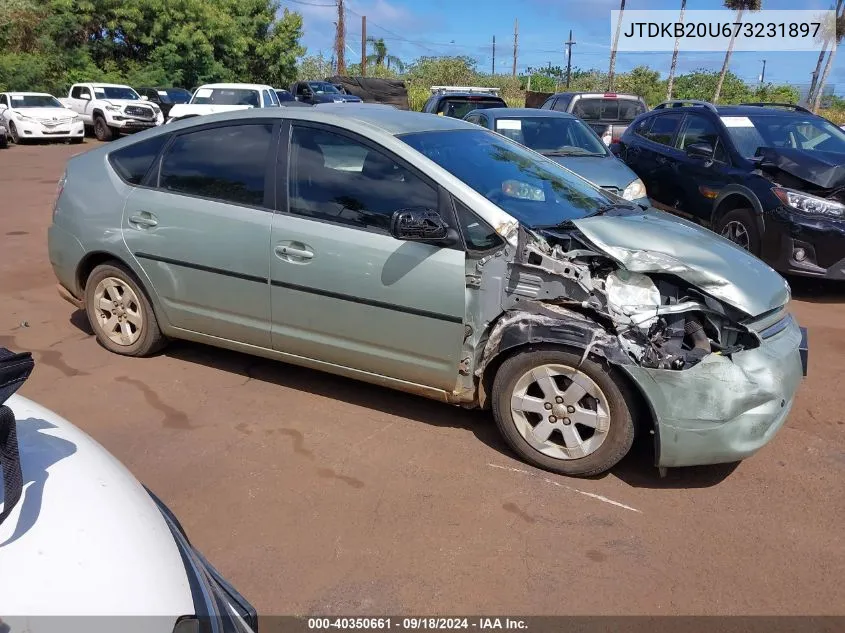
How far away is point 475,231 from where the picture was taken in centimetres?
379

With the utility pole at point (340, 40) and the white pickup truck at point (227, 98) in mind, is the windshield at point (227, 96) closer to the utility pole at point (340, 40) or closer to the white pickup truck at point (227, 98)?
the white pickup truck at point (227, 98)

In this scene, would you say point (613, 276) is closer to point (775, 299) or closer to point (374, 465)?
point (775, 299)

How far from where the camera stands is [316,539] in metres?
3.23

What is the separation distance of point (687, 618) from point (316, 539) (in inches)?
60.9

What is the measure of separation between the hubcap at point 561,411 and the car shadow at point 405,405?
0.23 meters

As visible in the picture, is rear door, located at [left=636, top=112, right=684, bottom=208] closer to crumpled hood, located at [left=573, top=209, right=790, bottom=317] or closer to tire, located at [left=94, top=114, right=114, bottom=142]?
crumpled hood, located at [left=573, top=209, right=790, bottom=317]

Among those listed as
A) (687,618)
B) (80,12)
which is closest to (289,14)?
(80,12)

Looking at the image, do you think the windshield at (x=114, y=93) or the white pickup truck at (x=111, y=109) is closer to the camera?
the white pickup truck at (x=111, y=109)

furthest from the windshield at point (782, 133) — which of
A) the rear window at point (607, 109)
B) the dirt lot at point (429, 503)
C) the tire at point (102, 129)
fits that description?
the tire at point (102, 129)

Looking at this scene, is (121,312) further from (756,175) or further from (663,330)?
(756,175)

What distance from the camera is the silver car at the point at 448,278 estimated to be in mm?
3504

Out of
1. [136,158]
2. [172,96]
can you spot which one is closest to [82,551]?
[136,158]

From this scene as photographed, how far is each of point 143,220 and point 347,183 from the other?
1495 mm

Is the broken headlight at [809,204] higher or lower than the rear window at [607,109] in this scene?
lower
